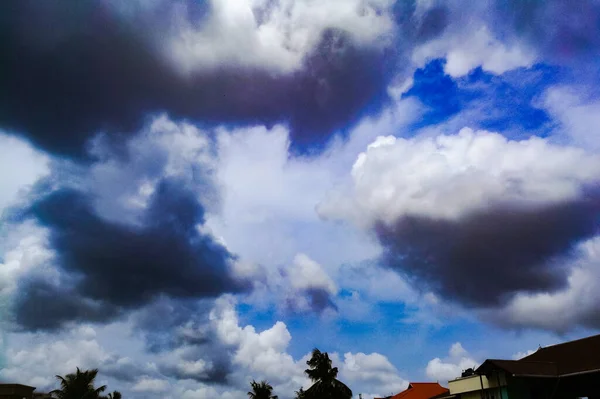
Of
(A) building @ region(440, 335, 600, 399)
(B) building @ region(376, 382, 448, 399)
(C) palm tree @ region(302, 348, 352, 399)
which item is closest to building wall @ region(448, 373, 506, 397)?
(A) building @ region(440, 335, 600, 399)

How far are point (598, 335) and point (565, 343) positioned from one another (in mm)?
3203

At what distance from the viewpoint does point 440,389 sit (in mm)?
70750

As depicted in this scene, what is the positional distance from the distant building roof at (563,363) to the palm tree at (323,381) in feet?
74.0

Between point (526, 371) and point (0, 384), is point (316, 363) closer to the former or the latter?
point (526, 371)

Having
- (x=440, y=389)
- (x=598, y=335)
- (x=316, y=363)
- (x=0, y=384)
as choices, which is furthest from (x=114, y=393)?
(x=598, y=335)

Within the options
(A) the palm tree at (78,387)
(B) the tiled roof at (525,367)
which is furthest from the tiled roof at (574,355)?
(A) the palm tree at (78,387)

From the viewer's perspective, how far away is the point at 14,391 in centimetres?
5350

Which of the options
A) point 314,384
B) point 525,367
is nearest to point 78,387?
point 314,384

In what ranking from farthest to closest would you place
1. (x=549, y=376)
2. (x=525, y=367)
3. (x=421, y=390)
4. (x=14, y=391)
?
1. (x=421, y=390)
2. (x=14, y=391)
3. (x=525, y=367)
4. (x=549, y=376)

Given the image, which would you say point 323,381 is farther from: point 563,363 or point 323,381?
point 563,363

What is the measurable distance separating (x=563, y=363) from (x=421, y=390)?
35.0m

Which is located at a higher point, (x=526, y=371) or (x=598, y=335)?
(x=598, y=335)

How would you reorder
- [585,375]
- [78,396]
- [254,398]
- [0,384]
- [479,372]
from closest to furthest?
[585,375] → [479,372] → [0,384] → [78,396] → [254,398]

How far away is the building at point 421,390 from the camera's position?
68875 mm
